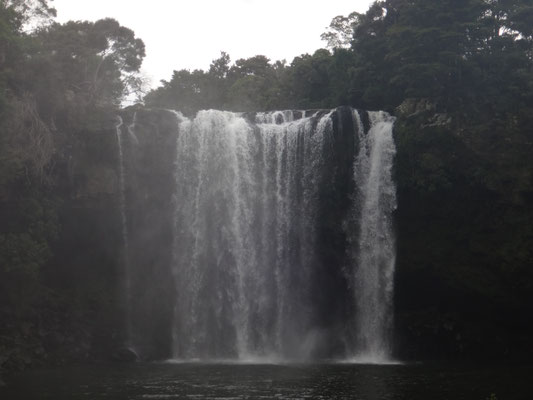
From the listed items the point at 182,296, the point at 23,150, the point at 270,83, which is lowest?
the point at 182,296

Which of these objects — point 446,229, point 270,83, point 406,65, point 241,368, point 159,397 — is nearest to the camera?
point 159,397

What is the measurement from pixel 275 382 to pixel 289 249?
36.3ft

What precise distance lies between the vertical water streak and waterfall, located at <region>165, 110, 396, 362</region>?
0.15ft

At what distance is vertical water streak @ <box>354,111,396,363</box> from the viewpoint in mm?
33281

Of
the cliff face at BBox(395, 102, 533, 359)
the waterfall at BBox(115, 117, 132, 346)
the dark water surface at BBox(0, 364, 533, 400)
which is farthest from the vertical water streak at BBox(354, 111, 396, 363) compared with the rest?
the waterfall at BBox(115, 117, 132, 346)

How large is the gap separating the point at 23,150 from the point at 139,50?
21396mm

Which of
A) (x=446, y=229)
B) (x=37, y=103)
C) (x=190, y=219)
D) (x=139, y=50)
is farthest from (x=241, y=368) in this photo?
(x=139, y=50)

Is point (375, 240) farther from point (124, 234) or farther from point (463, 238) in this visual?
point (124, 234)

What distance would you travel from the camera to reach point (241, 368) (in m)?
27.8

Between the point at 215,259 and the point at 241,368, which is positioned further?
the point at 215,259

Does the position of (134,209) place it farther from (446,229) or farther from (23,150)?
(446,229)

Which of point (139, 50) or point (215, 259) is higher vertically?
point (139, 50)

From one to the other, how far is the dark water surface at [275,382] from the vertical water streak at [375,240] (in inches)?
163

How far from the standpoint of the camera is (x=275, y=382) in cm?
2359
